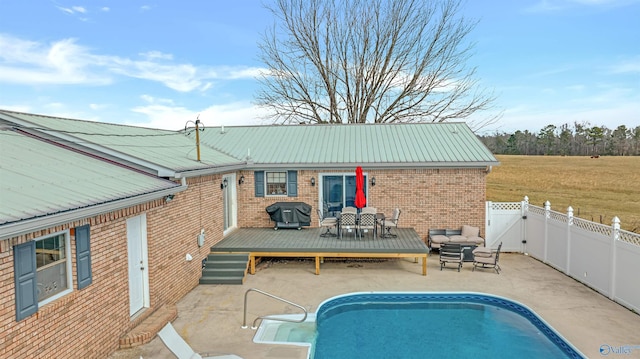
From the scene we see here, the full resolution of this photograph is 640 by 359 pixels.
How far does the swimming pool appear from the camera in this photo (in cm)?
729

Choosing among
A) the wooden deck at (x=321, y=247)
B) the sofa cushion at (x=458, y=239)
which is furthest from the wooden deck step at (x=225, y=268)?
the sofa cushion at (x=458, y=239)

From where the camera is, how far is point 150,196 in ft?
24.4

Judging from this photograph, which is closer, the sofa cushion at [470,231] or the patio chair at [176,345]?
the patio chair at [176,345]

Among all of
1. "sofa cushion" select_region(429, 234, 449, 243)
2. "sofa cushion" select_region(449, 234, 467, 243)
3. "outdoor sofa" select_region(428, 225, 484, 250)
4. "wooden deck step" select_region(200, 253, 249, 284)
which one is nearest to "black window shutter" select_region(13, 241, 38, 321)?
"wooden deck step" select_region(200, 253, 249, 284)

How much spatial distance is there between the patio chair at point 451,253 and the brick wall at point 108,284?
719cm

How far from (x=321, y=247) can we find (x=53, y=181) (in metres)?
7.21

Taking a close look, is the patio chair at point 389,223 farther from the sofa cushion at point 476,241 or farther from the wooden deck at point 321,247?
the sofa cushion at point 476,241

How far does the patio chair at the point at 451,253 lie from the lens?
1177 centimetres

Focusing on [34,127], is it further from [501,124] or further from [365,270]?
[501,124]

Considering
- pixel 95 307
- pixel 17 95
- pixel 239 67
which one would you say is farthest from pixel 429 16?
pixel 95 307

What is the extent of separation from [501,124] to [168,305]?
939 inches

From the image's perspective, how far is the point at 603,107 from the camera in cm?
3070

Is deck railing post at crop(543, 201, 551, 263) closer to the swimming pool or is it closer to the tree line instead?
the swimming pool

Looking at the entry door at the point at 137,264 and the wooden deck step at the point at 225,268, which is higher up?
the entry door at the point at 137,264
